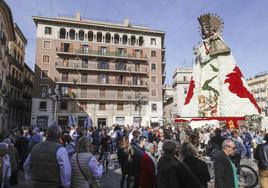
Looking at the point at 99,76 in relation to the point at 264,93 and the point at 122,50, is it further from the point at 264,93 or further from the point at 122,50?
the point at 264,93

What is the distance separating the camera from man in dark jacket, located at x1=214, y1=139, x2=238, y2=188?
12.9 feet

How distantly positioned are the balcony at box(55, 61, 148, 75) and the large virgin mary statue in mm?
17800

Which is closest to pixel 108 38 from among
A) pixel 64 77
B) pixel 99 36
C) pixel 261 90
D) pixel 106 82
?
Result: pixel 99 36

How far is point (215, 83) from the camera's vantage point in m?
26.0

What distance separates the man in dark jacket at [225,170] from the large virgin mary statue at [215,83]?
68.4 ft

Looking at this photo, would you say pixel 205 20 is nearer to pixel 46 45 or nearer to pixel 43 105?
pixel 46 45

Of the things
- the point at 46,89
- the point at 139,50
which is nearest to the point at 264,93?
the point at 139,50

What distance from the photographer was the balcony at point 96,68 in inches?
1634

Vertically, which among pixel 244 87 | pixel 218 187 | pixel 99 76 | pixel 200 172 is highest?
pixel 99 76

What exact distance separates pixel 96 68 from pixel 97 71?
1.70 ft

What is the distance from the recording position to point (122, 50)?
148ft

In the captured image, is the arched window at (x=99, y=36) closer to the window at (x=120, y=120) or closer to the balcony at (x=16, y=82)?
the window at (x=120, y=120)

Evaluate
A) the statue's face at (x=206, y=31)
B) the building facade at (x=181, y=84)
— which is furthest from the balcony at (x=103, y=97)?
the statue's face at (x=206, y=31)

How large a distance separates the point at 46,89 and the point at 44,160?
38324mm
